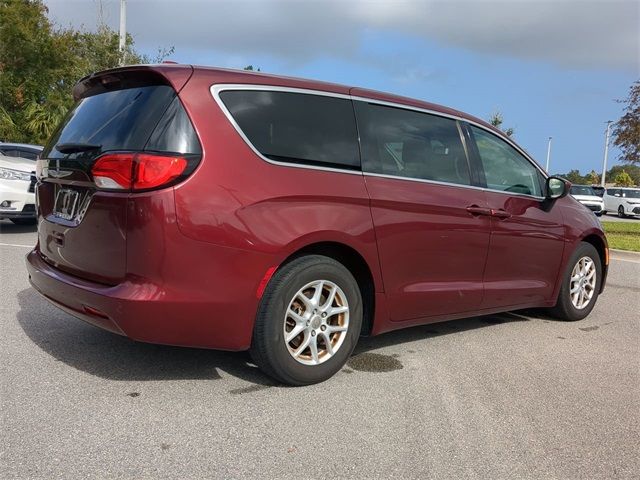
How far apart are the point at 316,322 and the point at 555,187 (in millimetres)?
2857

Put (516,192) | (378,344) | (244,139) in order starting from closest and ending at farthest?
(244,139) → (378,344) → (516,192)

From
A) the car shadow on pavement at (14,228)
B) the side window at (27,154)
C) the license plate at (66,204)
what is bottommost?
the car shadow on pavement at (14,228)

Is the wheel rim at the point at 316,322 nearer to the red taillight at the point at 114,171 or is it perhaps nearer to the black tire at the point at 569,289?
the red taillight at the point at 114,171

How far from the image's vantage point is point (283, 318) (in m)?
3.40

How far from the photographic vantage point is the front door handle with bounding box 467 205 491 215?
438cm

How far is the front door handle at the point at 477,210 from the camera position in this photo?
4379mm

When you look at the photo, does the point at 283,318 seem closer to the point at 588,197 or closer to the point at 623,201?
the point at 588,197

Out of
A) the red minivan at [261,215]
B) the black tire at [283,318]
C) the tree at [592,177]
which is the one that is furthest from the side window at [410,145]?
the tree at [592,177]

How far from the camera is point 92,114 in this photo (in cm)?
359

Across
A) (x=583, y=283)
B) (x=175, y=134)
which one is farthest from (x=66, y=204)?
(x=583, y=283)

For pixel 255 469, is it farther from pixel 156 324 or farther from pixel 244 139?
pixel 244 139

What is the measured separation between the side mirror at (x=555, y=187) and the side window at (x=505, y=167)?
0.23 feet

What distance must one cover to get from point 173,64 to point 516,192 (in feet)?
9.91

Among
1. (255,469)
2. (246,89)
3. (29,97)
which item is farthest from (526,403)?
(29,97)
